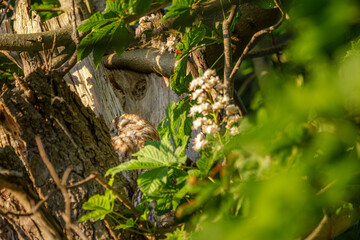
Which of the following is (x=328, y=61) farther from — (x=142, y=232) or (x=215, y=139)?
(x=142, y=232)

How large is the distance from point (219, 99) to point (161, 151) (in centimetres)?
30

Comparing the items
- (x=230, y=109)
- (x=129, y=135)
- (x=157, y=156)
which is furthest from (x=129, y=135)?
(x=230, y=109)

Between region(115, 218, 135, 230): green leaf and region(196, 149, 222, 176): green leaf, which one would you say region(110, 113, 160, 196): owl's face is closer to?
region(115, 218, 135, 230): green leaf

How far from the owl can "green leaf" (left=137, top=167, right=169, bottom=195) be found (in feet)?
2.62

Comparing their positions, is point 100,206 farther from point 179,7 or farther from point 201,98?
point 179,7

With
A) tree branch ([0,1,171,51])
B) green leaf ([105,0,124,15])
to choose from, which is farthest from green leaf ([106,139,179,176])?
tree branch ([0,1,171,51])

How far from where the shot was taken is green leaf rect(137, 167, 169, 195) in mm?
1306

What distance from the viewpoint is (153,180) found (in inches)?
52.4

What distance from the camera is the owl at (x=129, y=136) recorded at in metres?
2.53

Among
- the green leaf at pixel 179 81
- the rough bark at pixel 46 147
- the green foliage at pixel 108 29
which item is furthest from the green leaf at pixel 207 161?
the green leaf at pixel 179 81

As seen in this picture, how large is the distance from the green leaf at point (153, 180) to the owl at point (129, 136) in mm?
799

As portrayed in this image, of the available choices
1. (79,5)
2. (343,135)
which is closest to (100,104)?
(79,5)

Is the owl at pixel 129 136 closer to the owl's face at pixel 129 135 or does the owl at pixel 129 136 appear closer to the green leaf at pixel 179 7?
the owl's face at pixel 129 135

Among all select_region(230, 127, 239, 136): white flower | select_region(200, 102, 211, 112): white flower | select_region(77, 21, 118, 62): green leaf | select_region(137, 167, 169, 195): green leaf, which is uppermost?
select_region(77, 21, 118, 62): green leaf
